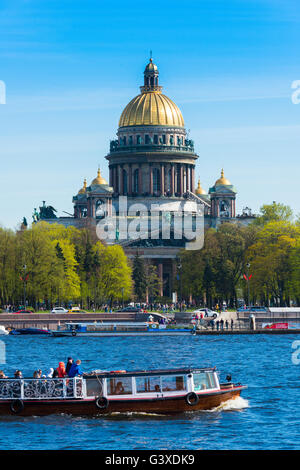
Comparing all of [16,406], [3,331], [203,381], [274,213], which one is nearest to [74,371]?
[16,406]

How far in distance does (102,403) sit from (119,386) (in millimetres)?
1067

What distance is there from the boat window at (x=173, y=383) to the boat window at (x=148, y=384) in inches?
11.0

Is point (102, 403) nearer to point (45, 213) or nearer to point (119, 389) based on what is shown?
point (119, 389)

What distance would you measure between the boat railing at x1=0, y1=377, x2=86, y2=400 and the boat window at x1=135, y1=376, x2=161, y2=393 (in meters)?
2.40

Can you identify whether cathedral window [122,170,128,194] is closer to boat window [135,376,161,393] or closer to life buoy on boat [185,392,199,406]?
boat window [135,376,161,393]

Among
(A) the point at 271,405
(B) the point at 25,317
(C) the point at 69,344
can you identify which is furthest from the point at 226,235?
(A) the point at 271,405

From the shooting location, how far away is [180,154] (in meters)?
190

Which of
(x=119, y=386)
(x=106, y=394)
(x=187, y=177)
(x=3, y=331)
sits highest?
(x=187, y=177)

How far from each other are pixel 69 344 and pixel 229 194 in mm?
84380

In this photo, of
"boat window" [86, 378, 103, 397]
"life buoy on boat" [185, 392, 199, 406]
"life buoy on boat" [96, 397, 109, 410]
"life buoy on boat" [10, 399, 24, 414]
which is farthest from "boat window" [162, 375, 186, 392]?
"life buoy on boat" [10, 399, 24, 414]

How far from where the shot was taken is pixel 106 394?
54875mm

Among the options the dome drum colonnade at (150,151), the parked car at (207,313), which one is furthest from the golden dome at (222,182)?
the parked car at (207,313)

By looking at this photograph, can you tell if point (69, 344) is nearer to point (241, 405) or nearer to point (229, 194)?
point (241, 405)

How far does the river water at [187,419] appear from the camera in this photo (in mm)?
49031
